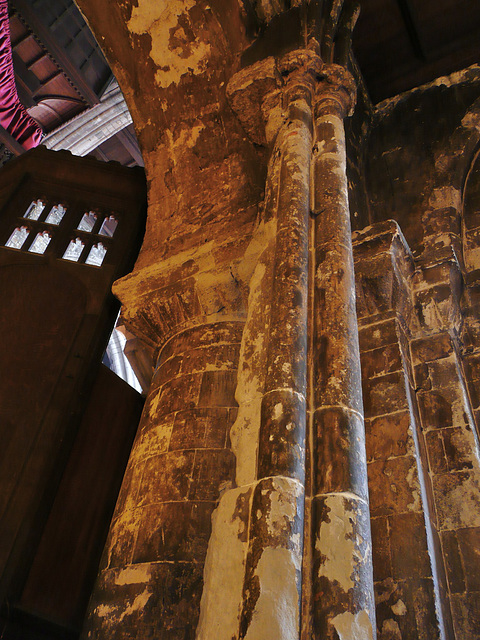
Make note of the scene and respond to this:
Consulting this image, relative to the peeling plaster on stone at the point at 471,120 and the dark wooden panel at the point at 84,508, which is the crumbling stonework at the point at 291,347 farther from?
the dark wooden panel at the point at 84,508

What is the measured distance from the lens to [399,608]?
204 centimetres

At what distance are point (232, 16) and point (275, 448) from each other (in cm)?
374

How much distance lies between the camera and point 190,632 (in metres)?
1.89

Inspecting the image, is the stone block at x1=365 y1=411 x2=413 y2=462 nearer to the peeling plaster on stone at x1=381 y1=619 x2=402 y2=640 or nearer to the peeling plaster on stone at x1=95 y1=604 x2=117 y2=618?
the peeling plaster on stone at x1=381 y1=619 x2=402 y2=640

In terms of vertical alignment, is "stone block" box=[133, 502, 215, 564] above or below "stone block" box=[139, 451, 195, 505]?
below

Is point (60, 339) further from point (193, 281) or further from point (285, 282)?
point (285, 282)

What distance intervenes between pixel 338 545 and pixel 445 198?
3166 mm

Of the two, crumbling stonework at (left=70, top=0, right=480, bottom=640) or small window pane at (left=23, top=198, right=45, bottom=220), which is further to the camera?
small window pane at (left=23, top=198, right=45, bottom=220)

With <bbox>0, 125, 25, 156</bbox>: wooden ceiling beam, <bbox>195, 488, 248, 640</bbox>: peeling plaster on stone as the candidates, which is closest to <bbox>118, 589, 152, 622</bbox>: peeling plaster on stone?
<bbox>195, 488, 248, 640</bbox>: peeling plaster on stone

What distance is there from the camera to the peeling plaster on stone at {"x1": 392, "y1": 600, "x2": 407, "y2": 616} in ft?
6.64

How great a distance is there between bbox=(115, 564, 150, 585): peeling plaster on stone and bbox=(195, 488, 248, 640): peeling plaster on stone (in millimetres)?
571

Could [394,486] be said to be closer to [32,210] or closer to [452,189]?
[452,189]

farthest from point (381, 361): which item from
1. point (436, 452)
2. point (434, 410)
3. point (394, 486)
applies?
point (394, 486)

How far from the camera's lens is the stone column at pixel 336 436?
53.9 inches
